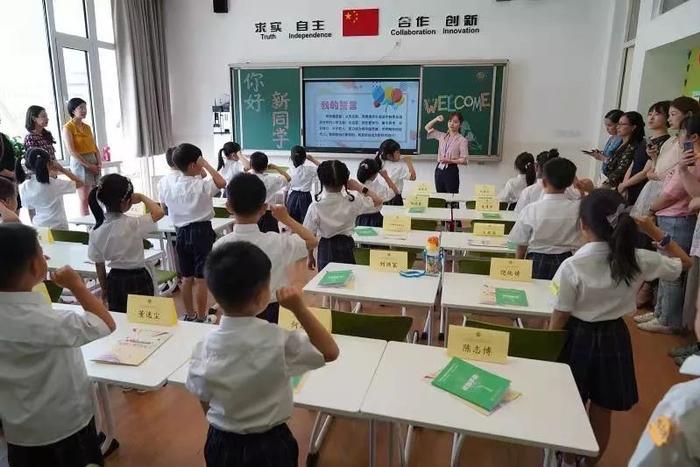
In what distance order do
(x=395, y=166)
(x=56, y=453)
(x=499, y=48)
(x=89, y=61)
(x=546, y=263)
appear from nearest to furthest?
(x=56, y=453)
(x=546, y=263)
(x=395, y=166)
(x=89, y=61)
(x=499, y=48)

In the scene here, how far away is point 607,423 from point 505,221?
6.88ft

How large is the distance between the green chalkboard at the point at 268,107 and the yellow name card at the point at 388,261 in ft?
15.7

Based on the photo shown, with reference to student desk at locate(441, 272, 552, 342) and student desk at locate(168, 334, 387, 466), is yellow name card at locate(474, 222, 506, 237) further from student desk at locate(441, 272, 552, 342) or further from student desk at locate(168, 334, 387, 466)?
student desk at locate(168, 334, 387, 466)

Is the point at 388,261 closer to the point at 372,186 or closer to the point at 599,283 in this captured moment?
the point at 599,283

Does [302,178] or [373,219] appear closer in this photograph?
[373,219]

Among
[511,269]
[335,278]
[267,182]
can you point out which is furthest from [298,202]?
[511,269]

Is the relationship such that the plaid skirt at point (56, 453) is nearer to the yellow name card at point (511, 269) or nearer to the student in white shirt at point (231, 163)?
the yellow name card at point (511, 269)

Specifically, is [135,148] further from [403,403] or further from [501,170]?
[403,403]

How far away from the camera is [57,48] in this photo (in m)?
5.67

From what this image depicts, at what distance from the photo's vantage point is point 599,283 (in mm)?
1765

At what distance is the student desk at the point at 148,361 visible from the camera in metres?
1.60

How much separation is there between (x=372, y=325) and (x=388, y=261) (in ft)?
2.49

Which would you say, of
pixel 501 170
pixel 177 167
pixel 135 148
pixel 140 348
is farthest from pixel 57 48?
pixel 501 170

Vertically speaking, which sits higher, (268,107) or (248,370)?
(268,107)
